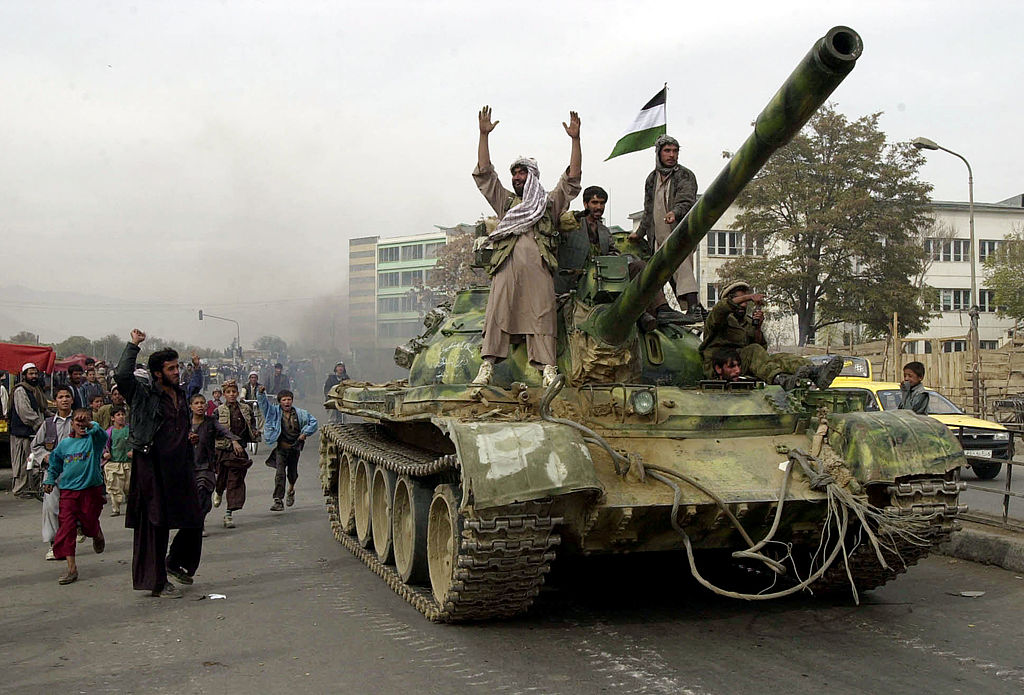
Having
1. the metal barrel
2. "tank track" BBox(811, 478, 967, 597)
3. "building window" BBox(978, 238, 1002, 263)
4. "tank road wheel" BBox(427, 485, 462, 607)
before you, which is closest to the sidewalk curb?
"tank track" BBox(811, 478, 967, 597)

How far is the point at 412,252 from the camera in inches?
1698

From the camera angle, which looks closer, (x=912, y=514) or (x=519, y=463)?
(x=519, y=463)

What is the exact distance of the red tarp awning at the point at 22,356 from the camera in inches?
684

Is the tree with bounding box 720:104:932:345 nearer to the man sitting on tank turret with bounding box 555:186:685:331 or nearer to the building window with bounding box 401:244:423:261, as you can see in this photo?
→ the building window with bounding box 401:244:423:261

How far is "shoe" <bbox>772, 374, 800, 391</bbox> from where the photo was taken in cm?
792

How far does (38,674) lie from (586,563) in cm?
474

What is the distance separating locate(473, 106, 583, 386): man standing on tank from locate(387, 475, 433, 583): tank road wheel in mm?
1021

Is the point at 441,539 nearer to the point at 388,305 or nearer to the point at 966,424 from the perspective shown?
the point at 966,424

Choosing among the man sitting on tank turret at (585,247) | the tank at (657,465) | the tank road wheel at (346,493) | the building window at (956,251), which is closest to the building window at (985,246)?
the building window at (956,251)

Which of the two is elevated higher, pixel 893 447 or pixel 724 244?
pixel 724 244

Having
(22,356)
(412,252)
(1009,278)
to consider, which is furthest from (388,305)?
(1009,278)

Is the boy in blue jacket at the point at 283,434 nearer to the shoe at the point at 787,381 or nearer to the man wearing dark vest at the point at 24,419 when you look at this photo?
the man wearing dark vest at the point at 24,419

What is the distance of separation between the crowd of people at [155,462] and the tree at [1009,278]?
33063mm

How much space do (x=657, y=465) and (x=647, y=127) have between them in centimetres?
391
